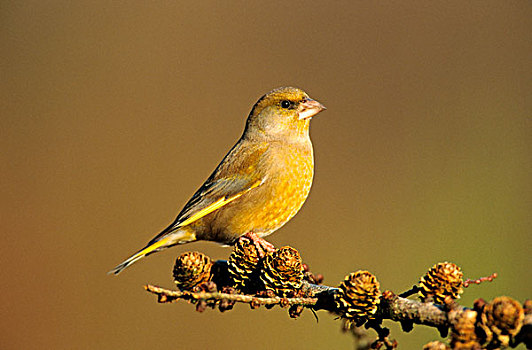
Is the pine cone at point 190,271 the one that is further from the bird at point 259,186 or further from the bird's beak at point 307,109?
the bird's beak at point 307,109

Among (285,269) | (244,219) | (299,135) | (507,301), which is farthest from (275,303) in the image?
(299,135)

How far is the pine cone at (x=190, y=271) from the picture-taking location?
1662 mm

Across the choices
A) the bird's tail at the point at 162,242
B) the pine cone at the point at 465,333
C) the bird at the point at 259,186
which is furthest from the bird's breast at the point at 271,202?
the pine cone at the point at 465,333

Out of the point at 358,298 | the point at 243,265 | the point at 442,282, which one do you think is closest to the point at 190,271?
the point at 243,265

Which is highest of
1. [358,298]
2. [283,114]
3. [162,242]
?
[283,114]

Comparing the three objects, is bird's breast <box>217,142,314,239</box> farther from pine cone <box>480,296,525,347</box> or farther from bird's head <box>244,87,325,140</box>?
pine cone <box>480,296,525,347</box>

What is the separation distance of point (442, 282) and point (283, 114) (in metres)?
2.03

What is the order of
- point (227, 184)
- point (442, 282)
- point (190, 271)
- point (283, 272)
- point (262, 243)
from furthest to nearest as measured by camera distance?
point (227, 184) → point (262, 243) → point (190, 271) → point (283, 272) → point (442, 282)

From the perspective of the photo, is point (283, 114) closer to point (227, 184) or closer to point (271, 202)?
point (227, 184)

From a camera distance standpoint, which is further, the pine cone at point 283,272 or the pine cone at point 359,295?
the pine cone at point 283,272

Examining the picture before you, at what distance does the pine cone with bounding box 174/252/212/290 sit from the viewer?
1.66m

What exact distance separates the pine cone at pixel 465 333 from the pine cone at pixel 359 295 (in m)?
0.23

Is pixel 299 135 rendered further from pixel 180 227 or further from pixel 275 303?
pixel 275 303

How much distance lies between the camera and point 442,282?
1371mm
